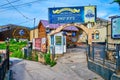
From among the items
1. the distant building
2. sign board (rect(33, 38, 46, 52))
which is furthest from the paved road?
the distant building

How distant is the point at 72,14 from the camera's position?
1316 inches

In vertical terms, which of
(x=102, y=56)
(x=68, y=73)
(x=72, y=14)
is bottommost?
(x=68, y=73)

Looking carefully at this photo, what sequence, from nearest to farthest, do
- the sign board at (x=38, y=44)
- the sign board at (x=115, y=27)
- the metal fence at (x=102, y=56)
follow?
the metal fence at (x=102, y=56) → the sign board at (x=115, y=27) → the sign board at (x=38, y=44)

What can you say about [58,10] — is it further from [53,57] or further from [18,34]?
[18,34]

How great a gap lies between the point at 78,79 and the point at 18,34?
50.0 m

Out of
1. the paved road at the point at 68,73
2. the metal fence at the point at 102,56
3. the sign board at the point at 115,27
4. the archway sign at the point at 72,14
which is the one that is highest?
the archway sign at the point at 72,14

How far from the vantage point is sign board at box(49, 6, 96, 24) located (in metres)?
33.4

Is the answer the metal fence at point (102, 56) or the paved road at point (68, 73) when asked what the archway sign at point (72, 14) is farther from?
the metal fence at point (102, 56)

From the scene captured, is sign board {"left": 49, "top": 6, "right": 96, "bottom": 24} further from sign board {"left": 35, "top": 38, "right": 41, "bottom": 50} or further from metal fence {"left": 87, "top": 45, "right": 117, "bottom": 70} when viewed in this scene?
metal fence {"left": 87, "top": 45, "right": 117, "bottom": 70}

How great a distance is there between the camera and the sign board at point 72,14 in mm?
33438

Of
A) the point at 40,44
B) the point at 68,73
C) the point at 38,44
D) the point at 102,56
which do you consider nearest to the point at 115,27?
the point at 68,73

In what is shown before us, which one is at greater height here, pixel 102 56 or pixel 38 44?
pixel 38 44

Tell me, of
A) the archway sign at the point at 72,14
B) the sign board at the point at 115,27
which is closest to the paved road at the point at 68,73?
the sign board at the point at 115,27

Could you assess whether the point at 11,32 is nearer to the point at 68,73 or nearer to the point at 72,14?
the point at 72,14
